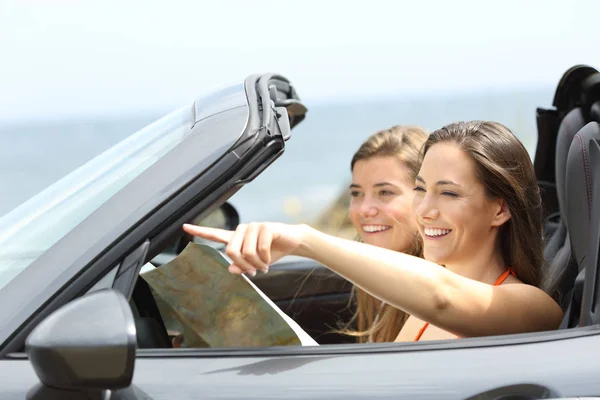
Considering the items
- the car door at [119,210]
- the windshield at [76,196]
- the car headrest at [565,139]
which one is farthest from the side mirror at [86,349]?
the car headrest at [565,139]

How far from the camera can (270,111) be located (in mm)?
1819

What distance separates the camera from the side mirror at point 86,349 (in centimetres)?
133

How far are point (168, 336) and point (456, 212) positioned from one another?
702 mm

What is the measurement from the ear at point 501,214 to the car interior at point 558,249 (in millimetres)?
136

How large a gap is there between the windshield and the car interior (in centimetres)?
18

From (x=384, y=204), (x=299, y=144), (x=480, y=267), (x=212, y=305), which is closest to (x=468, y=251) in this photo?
(x=480, y=267)

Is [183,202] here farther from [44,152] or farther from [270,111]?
[44,152]

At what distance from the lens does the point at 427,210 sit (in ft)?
6.93

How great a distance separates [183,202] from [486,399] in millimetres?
598

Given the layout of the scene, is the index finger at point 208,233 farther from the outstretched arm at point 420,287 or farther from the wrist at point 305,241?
the wrist at point 305,241

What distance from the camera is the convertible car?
53.4 inches

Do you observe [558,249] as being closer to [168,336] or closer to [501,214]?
[501,214]

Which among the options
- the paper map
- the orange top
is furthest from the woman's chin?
the paper map

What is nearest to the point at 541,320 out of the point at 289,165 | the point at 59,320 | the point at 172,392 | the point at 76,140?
the point at 172,392
